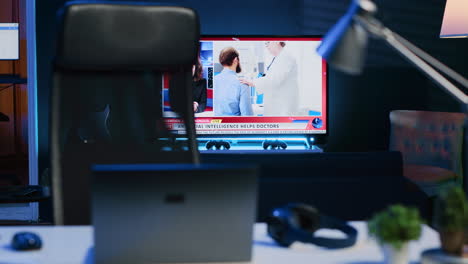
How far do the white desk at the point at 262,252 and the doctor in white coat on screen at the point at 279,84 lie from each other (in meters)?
3.16

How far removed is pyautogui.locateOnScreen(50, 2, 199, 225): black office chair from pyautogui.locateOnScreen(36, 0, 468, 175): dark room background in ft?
9.71

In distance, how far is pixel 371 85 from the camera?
16.1 feet

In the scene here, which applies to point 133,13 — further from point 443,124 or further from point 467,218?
point 443,124

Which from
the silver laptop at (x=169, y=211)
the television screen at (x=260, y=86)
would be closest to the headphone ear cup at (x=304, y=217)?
the silver laptop at (x=169, y=211)

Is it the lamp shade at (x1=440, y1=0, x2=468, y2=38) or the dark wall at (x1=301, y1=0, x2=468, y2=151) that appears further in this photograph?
the dark wall at (x1=301, y1=0, x2=468, y2=151)

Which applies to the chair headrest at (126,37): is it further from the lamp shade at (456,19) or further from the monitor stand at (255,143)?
the monitor stand at (255,143)

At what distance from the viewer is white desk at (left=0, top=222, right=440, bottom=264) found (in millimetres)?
1163

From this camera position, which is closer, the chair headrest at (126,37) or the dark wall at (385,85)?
the chair headrest at (126,37)

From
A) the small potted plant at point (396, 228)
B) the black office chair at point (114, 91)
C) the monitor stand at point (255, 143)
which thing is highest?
the black office chair at point (114, 91)

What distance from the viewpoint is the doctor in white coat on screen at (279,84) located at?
447 centimetres


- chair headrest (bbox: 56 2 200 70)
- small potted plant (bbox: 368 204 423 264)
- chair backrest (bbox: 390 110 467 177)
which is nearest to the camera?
small potted plant (bbox: 368 204 423 264)

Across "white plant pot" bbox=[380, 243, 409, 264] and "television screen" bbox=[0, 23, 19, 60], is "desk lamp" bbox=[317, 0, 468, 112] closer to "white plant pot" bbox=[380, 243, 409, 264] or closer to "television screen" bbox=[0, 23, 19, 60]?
"white plant pot" bbox=[380, 243, 409, 264]

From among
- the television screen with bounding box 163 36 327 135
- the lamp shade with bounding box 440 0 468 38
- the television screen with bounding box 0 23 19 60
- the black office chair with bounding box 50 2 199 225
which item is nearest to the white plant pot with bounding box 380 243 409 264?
the black office chair with bounding box 50 2 199 225

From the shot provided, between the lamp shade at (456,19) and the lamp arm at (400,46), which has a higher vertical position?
the lamp shade at (456,19)
